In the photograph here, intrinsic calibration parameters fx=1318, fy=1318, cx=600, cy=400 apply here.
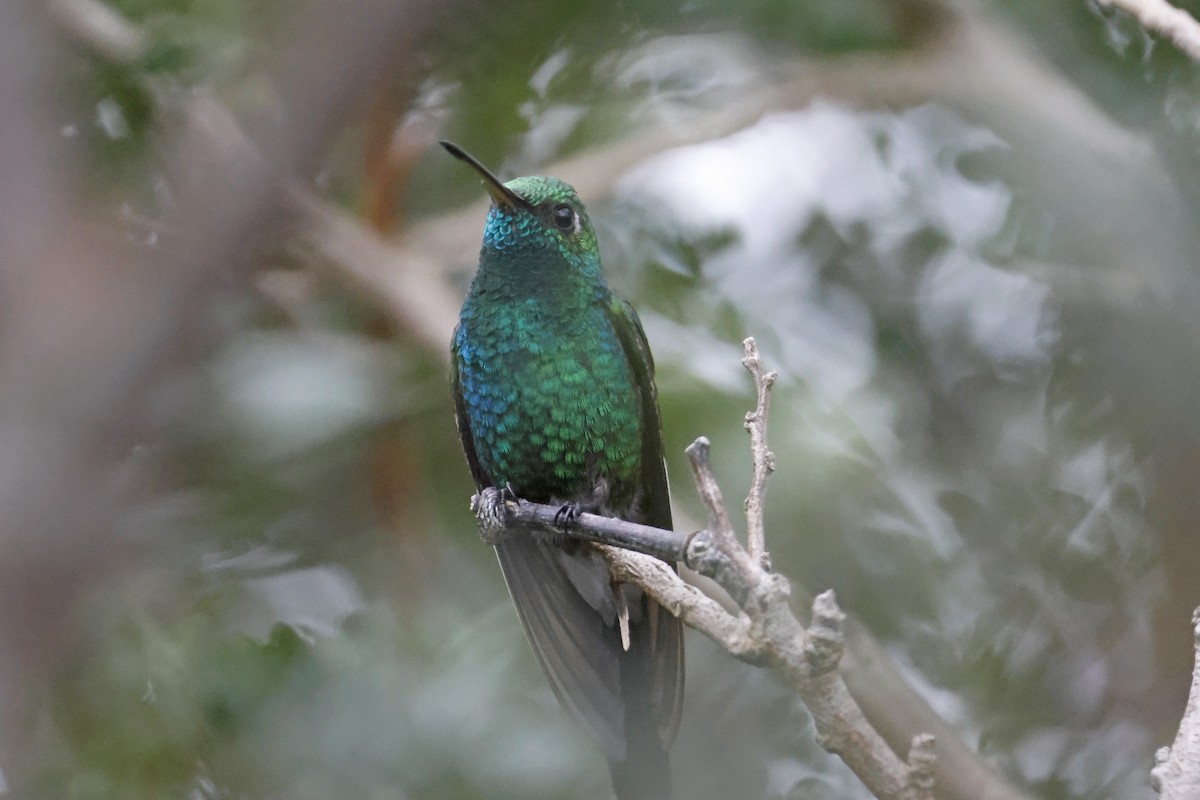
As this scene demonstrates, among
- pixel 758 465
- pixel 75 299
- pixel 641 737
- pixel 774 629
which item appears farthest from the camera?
pixel 641 737

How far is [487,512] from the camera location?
2.60 metres

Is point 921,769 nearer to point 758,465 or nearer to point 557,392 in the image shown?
point 758,465

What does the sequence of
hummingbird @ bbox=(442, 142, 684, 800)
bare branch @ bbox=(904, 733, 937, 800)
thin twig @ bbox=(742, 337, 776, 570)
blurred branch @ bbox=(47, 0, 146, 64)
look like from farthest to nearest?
hummingbird @ bbox=(442, 142, 684, 800)
blurred branch @ bbox=(47, 0, 146, 64)
thin twig @ bbox=(742, 337, 776, 570)
bare branch @ bbox=(904, 733, 937, 800)

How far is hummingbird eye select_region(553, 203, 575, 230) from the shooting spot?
2908 millimetres

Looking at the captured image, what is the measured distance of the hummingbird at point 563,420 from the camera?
9.34 feet

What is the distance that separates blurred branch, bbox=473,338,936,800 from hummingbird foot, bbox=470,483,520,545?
55 cm

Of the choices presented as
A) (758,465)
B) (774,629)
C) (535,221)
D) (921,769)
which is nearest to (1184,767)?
(921,769)

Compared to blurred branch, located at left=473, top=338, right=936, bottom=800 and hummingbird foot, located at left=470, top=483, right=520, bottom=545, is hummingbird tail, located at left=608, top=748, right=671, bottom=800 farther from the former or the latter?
blurred branch, located at left=473, top=338, right=936, bottom=800

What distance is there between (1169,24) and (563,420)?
1.42 meters

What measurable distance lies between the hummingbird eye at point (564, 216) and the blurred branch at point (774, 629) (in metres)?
0.99

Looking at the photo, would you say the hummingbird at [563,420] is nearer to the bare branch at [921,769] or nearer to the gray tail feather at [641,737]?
the gray tail feather at [641,737]

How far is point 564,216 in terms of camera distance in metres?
2.92

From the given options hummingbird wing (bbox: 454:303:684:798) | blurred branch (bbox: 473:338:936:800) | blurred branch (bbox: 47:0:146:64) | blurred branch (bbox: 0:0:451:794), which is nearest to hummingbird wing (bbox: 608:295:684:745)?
hummingbird wing (bbox: 454:303:684:798)

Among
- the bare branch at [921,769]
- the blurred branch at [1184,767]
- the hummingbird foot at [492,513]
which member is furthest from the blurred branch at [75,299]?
the blurred branch at [1184,767]
